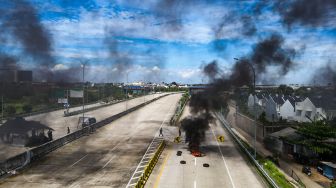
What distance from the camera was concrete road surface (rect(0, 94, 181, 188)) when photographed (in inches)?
1477

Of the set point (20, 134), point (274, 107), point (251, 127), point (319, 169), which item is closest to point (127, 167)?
point (20, 134)

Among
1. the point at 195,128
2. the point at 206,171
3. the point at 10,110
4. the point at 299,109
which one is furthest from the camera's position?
the point at 299,109

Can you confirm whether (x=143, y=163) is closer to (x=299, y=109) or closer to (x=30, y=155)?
(x=30, y=155)

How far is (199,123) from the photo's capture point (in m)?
59.6

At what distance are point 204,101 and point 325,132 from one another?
19.0 m

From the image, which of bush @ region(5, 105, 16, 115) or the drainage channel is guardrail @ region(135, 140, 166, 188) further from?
bush @ region(5, 105, 16, 115)

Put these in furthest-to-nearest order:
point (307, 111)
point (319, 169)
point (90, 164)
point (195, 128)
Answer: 1. point (307, 111)
2. point (195, 128)
3. point (319, 169)
4. point (90, 164)

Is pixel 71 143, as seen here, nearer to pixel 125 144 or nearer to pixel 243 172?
pixel 125 144

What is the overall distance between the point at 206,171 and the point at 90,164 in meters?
14.1

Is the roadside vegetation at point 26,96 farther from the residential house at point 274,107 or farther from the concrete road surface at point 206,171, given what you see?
the residential house at point 274,107

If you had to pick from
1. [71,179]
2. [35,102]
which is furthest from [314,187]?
[35,102]

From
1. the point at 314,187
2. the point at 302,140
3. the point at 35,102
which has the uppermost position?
the point at 35,102

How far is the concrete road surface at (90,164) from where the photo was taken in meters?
37.5

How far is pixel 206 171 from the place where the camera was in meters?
43.6
